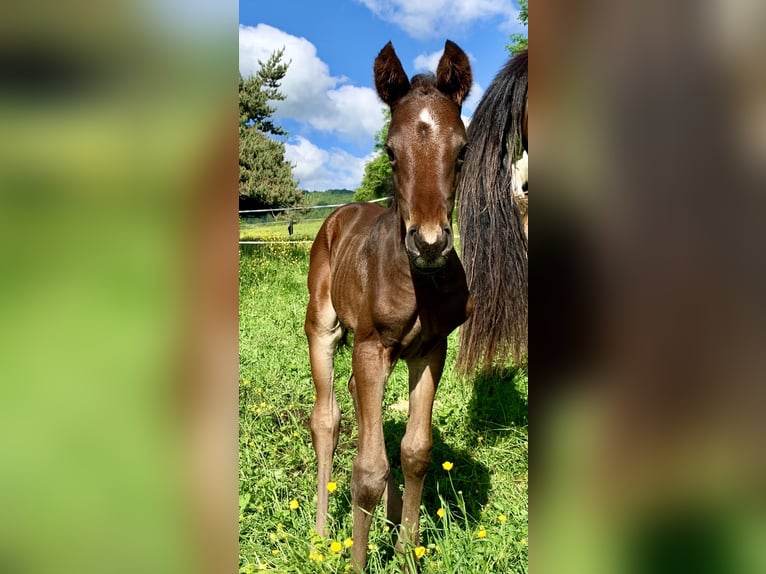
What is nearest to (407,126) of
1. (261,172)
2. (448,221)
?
(448,221)

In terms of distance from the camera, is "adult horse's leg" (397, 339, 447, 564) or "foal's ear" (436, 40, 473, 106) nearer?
"foal's ear" (436, 40, 473, 106)

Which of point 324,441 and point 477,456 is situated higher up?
point 324,441

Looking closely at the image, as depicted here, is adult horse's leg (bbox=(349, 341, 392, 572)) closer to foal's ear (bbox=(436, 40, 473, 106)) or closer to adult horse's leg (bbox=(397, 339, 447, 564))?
adult horse's leg (bbox=(397, 339, 447, 564))

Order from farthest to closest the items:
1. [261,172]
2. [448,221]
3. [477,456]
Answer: [261,172] → [477,456] → [448,221]

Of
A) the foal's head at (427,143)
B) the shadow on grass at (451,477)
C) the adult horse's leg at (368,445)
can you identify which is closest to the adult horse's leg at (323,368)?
the shadow on grass at (451,477)

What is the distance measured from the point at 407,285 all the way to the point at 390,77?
0.82 m

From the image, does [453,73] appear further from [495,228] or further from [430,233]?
[495,228]

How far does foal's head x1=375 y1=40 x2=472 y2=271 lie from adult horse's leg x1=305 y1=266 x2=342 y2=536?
1403 millimetres

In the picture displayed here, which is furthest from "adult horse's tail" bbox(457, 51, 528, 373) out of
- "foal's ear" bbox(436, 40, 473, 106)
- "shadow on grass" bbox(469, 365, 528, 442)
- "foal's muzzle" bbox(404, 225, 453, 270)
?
"foal's muzzle" bbox(404, 225, 453, 270)

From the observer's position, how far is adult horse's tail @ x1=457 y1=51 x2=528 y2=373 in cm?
353
